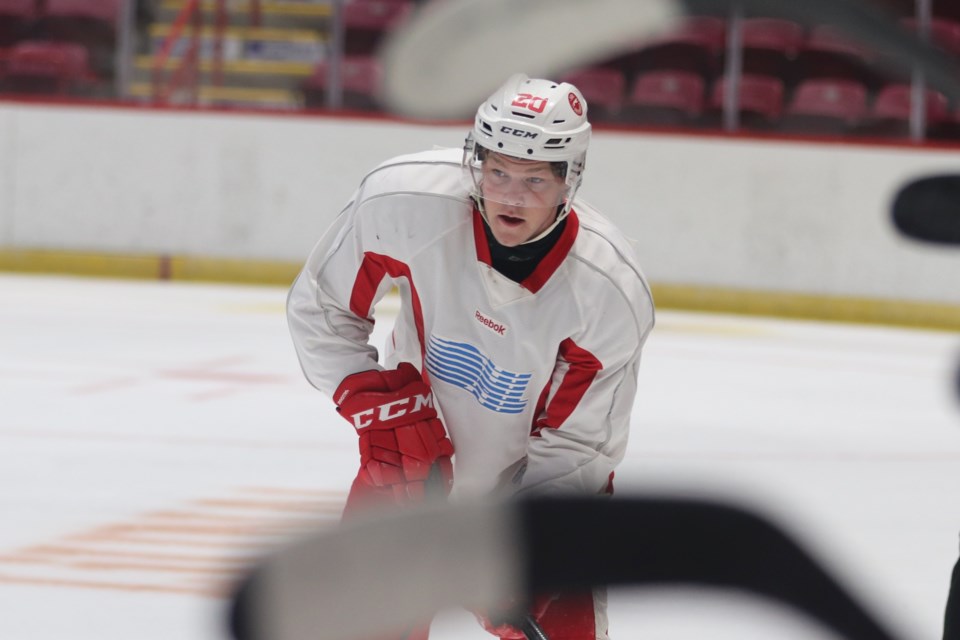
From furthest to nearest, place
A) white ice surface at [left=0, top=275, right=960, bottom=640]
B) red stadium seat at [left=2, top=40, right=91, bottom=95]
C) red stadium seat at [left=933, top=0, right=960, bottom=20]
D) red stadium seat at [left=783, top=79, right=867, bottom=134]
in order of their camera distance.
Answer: red stadium seat at [left=2, top=40, right=91, bottom=95] < red stadium seat at [left=783, top=79, right=867, bottom=134] < white ice surface at [left=0, top=275, right=960, bottom=640] < red stadium seat at [left=933, top=0, right=960, bottom=20]

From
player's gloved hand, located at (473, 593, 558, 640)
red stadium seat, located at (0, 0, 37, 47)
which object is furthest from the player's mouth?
red stadium seat, located at (0, 0, 37, 47)

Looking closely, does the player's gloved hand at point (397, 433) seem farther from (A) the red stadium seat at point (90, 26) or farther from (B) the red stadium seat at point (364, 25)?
(A) the red stadium seat at point (90, 26)

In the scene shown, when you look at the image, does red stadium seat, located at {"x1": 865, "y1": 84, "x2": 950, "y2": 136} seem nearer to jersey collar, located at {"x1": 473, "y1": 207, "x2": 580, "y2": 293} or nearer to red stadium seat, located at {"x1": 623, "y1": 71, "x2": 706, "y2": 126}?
red stadium seat, located at {"x1": 623, "y1": 71, "x2": 706, "y2": 126}

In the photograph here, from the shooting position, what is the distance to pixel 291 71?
27.7 ft

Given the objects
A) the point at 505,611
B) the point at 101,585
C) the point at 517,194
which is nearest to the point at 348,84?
the point at 101,585

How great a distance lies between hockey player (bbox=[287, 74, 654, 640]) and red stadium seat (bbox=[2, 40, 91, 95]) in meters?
6.67

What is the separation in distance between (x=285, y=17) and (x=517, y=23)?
8.24m

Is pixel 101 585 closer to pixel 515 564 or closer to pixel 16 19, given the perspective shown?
pixel 515 564

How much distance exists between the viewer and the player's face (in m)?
1.80

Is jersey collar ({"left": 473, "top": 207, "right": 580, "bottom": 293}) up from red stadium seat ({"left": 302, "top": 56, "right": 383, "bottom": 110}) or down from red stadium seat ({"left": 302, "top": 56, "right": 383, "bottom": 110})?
down

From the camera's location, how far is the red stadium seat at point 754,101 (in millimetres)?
7805

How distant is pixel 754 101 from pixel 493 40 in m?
7.70

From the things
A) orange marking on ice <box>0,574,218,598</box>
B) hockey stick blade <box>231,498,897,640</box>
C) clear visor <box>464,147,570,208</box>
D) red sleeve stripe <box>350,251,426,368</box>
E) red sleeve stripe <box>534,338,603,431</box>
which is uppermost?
clear visor <box>464,147,570,208</box>

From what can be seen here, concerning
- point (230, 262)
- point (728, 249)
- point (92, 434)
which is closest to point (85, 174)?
point (230, 262)
